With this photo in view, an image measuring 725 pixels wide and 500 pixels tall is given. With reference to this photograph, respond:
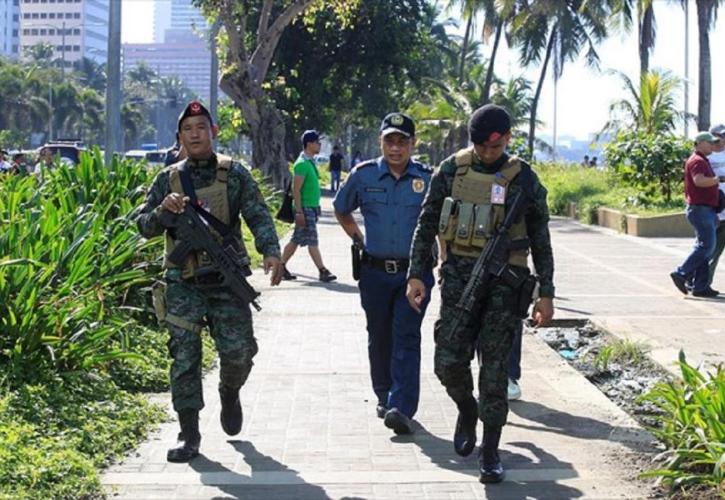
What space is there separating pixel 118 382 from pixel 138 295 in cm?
198

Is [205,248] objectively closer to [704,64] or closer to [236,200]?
[236,200]

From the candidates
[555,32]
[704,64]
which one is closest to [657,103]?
[704,64]

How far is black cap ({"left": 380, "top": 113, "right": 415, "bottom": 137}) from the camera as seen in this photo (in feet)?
22.9

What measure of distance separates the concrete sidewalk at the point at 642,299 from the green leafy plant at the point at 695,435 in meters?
2.11

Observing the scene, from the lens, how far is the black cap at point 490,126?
586cm

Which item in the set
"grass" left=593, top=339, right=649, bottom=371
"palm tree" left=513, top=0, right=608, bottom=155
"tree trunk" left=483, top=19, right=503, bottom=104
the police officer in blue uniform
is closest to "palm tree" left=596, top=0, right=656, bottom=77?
"palm tree" left=513, top=0, right=608, bottom=155

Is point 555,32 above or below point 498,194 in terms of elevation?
above

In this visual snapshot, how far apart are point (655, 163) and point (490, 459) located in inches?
817

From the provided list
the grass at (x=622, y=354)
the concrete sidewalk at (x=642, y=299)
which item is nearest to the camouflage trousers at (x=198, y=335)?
the concrete sidewalk at (x=642, y=299)

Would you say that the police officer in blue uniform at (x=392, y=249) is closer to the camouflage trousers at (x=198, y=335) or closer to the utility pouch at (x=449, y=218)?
the utility pouch at (x=449, y=218)

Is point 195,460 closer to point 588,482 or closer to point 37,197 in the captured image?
point 588,482

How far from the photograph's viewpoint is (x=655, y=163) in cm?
2577

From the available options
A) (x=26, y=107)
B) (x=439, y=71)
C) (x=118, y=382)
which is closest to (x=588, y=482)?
(x=118, y=382)

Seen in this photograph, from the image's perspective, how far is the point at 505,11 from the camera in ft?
152
